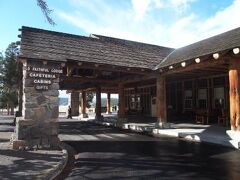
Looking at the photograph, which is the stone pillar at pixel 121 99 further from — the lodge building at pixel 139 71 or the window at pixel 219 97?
the window at pixel 219 97

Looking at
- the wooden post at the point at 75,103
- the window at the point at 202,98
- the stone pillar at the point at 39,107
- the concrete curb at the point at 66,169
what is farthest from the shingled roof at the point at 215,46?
the wooden post at the point at 75,103

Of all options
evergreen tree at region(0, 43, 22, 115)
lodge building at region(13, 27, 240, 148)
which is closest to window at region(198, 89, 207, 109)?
lodge building at region(13, 27, 240, 148)

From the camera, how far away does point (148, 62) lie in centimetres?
1780

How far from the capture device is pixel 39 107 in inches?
445

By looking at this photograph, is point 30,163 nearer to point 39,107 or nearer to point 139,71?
point 39,107

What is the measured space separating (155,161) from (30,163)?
3378mm

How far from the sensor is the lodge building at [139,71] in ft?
37.4

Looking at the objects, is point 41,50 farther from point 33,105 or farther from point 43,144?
point 43,144

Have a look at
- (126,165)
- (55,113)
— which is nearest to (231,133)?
(126,165)

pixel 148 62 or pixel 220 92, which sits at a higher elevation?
pixel 148 62

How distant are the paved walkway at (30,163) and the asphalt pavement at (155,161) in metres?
0.51

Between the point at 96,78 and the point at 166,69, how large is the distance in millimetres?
6348

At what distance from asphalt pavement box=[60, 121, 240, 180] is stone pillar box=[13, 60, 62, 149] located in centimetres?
120

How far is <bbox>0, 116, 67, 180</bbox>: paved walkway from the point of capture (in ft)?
21.7
